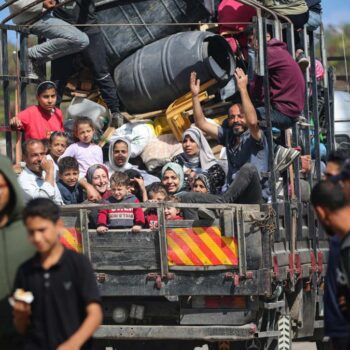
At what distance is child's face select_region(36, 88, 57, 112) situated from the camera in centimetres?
1230

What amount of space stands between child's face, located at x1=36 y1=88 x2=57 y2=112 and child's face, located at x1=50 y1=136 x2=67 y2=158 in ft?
1.55

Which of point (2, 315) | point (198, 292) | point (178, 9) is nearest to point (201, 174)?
point (198, 292)

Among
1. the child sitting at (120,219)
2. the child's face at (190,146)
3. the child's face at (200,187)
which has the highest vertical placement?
the child's face at (190,146)

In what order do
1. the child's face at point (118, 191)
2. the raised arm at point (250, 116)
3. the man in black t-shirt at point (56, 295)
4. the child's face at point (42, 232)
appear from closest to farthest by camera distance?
the child's face at point (42, 232) → the man in black t-shirt at point (56, 295) → the child's face at point (118, 191) → the raised arm at point (250, 116)

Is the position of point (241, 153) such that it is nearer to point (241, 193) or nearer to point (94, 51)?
point (241, 193)

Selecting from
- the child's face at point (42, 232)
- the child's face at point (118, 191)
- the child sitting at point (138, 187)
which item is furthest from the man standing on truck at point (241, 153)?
the child's face at point (42, 232)

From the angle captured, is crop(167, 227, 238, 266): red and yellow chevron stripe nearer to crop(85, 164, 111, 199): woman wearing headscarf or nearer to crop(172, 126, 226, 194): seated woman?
crop(85, 164, 111, 199): woman wearing headscarf

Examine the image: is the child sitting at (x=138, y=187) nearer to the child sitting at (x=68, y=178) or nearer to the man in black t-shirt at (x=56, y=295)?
the child sitting at (x=68, y=178)

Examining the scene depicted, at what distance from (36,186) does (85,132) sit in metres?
1.31

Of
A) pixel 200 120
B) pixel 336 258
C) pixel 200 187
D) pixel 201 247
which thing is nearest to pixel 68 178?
pixel 200 187

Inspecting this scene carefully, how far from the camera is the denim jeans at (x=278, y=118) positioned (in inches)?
452

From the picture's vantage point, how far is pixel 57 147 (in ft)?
39.2

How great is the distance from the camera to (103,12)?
13.3 m

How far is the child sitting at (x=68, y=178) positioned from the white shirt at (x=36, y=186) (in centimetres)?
24
